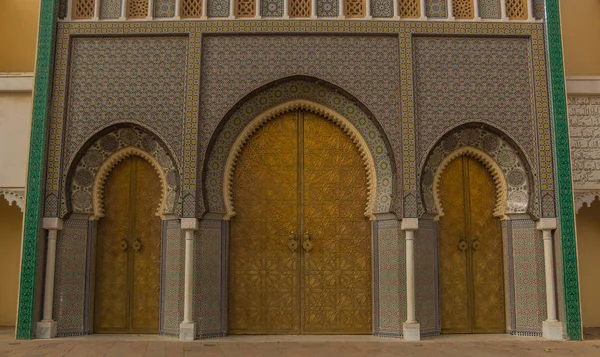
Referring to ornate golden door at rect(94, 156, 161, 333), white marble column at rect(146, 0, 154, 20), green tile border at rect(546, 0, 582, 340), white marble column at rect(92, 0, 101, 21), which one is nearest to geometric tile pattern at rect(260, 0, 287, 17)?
white marble column at rect(146, 0, 154, 20)

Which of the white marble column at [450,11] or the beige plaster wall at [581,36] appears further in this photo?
the beige plaster wall at [581,36]

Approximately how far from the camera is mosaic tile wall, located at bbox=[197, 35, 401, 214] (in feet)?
27.1

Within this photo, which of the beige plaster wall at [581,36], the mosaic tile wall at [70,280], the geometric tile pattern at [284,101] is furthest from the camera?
the beige plaster wall at [581,36]

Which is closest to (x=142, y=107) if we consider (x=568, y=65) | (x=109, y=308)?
(x=109, y=308)

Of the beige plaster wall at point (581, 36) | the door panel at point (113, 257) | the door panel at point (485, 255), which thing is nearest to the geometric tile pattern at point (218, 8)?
the door panel at point (113, 257)

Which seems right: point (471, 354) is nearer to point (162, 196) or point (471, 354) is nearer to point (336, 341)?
point (336, 341)

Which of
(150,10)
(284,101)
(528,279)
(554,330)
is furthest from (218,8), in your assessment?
(554,330)

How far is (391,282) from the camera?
26.4ft

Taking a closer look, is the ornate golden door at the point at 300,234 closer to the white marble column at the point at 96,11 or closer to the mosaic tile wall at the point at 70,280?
the mosaic tile wall at the point at 70,280

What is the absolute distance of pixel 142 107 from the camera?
8281 millimetres

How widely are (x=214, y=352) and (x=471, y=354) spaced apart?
313 centimetres

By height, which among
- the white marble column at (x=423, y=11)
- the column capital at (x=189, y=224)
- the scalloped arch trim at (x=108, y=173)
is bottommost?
the column capital at (x=189, y=224)

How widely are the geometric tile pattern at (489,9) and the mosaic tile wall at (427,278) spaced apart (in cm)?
315

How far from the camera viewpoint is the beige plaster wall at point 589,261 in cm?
934
